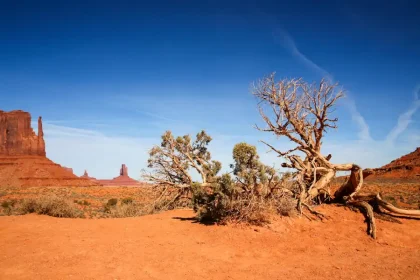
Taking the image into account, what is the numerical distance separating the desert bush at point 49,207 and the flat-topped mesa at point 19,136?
10953 centimetres

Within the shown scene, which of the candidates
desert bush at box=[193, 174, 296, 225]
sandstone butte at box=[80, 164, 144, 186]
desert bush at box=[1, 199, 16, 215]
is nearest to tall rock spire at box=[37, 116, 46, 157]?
sandstone butte at box=[80, 164, 144, 186]

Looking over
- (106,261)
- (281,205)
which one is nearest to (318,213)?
(281,205)

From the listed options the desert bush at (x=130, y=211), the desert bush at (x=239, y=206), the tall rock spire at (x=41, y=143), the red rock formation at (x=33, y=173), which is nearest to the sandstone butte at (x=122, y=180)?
the tall rock spire at (x=41, y=143)

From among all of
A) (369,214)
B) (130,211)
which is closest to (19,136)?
(130,211)

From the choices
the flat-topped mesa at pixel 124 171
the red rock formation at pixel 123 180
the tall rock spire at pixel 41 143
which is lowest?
the red rock formation at pixel 123 180

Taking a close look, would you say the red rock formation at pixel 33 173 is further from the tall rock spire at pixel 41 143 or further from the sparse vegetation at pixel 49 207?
the sparse vegetation at pixel 49 207

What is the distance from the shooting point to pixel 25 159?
9694 centimetres

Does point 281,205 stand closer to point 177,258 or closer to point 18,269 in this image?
point 177,258

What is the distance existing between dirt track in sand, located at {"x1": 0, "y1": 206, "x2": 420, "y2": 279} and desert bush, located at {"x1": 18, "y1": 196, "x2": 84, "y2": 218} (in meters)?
1.65

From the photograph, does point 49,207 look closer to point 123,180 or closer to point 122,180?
point 123,180

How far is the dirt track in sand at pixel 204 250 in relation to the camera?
5996mm

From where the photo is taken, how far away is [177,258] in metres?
6.76

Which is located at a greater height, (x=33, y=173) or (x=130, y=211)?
(x=33, y=173)

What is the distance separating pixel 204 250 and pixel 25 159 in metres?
108
